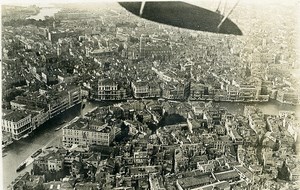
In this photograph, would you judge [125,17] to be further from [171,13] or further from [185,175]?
[185,175]

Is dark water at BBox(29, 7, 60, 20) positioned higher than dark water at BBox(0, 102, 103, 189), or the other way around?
dark water at BBox(29, 7, 60, 20)

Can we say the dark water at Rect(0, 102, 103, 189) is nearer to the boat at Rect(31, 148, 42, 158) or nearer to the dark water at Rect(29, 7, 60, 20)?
the boat at Rect(31, 148, 42, 158)

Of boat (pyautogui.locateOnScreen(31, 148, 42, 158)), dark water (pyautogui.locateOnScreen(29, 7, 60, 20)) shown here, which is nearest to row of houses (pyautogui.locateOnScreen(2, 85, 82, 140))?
boat (pyautogui.locateOnScreen(31, 148, 42, 158))

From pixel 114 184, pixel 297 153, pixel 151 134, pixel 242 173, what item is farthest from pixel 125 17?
pixel 297 153

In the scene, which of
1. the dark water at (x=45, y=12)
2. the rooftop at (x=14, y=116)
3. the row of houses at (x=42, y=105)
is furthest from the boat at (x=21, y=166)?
the dark water at (x=45, y=12)

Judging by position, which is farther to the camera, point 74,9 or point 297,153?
point 297,153

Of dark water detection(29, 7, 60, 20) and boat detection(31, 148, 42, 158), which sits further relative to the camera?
boat detection(31, 148, 42, 158)

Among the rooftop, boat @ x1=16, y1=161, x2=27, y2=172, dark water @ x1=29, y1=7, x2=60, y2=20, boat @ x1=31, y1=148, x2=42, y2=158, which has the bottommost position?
boat @ x1=16, y1=161, x2=27, y2=172

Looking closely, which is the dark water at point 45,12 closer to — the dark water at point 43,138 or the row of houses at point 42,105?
the row of houses at point 42,105
